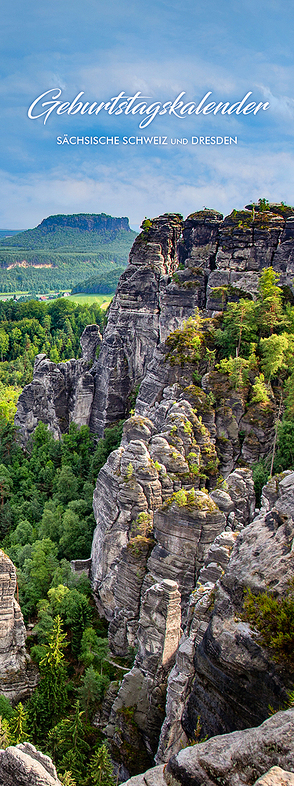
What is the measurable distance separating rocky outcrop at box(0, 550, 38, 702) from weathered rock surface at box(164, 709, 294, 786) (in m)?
15.6

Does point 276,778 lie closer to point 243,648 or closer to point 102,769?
point 243,648

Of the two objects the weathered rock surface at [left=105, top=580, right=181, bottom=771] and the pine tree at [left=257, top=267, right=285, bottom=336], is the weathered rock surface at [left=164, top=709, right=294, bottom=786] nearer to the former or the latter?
the weathered rock surface at [left=105, top=580, right=181, bottom=771]

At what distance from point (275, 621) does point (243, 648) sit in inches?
39.6

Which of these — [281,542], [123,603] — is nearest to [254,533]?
[281,542]

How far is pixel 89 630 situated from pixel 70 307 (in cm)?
11383

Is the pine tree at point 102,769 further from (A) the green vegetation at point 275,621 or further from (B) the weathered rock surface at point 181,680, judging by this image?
(A) the green vegetation at point 275,621

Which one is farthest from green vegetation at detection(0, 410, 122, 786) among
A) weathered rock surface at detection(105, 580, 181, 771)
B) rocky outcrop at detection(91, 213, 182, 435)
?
rocky outcrop at detection(91, 213, 182, 435)

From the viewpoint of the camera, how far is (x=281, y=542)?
10.2 m

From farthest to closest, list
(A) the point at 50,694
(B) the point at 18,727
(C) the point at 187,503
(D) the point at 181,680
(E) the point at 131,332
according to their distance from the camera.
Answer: (E) the point at 131,332 → (A) the point at 50,694 → (C) the point at 187,503 → (B) the point at 18,727 → (D) the point at 181,680

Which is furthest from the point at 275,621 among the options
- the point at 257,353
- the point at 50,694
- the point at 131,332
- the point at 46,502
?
the point at 131,332

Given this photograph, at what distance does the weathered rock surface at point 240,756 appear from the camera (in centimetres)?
775

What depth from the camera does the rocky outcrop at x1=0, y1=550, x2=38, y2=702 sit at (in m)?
23.3

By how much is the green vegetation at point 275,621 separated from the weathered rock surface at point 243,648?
158mm

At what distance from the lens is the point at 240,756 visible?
827cm
